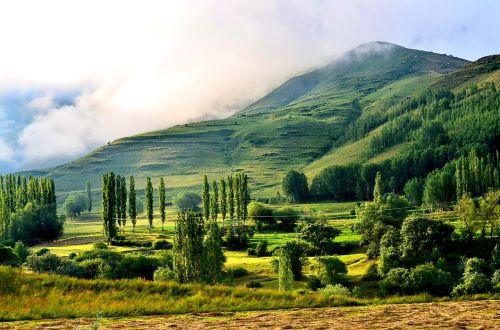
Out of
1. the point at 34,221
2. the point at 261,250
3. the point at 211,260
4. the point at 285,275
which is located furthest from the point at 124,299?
the point at 34,221

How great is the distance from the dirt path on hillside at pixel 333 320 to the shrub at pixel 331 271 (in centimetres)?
5462

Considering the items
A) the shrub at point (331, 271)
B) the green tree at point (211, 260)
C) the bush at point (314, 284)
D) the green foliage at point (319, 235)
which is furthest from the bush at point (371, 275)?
the green tree at point (211, 260)

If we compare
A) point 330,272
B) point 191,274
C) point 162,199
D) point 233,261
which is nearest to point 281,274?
point 330,272

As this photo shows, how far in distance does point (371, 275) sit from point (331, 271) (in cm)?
837

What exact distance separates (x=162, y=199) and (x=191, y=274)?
7622 centimetres

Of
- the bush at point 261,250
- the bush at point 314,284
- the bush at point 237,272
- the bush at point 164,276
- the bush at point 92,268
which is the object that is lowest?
the bush at point 314,284

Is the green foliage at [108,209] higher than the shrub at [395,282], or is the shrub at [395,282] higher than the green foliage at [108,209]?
the green foliage at [108,209]

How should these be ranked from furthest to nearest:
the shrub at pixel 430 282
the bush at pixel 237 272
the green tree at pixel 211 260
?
the bush at pixel 237 272 < the green tree at pixel 211 260 < the shrub at pixel 430 282

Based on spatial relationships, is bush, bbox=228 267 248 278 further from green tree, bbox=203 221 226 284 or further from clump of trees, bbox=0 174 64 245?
clump of trees, bbox=0 174 64 245

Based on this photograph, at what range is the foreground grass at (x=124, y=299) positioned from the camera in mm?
21656

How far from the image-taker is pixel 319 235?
10394 cm

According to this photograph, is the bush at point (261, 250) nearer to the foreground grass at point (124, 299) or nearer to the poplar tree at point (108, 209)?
the poplar tree at point (108, 209)

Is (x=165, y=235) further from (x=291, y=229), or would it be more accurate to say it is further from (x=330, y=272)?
(x=330, y=272)

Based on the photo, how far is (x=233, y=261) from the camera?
98.9 m
